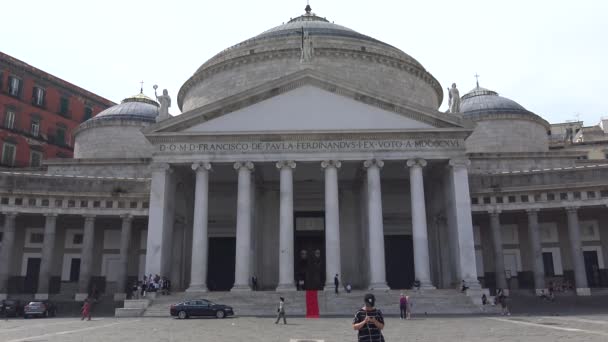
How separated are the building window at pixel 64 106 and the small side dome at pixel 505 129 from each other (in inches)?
1702

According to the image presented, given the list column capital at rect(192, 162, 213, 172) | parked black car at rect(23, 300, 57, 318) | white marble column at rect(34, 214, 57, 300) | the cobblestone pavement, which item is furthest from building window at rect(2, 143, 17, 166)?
the cobblestone pavement

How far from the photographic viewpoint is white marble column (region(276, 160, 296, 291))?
30422 mm

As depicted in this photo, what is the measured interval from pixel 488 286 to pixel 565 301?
6085mm

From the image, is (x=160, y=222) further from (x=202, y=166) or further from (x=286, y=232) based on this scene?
(x=286, y=232)

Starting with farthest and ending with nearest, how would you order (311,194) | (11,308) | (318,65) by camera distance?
(318,65) < (311,194) < (11,308)

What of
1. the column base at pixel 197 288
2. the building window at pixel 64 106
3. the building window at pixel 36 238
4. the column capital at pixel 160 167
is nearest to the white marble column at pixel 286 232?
the column base at pixel 197 288

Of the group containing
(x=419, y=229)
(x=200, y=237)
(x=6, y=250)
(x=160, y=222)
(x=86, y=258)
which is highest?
(x=160, y=222)

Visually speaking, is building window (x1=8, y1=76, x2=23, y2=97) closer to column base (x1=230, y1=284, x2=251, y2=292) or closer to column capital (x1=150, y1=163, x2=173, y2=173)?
column capital (x1=150, y1=163, x2=173, y2=173)

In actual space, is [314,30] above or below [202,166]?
above

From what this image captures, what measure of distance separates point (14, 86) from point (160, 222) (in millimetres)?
32544

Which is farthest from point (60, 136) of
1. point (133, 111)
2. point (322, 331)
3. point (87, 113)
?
point (322, 331)

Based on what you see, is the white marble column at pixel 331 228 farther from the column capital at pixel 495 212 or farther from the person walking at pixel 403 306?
the column capital at pixel 495 212

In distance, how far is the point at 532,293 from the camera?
35438mm

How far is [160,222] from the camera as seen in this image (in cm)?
3131
